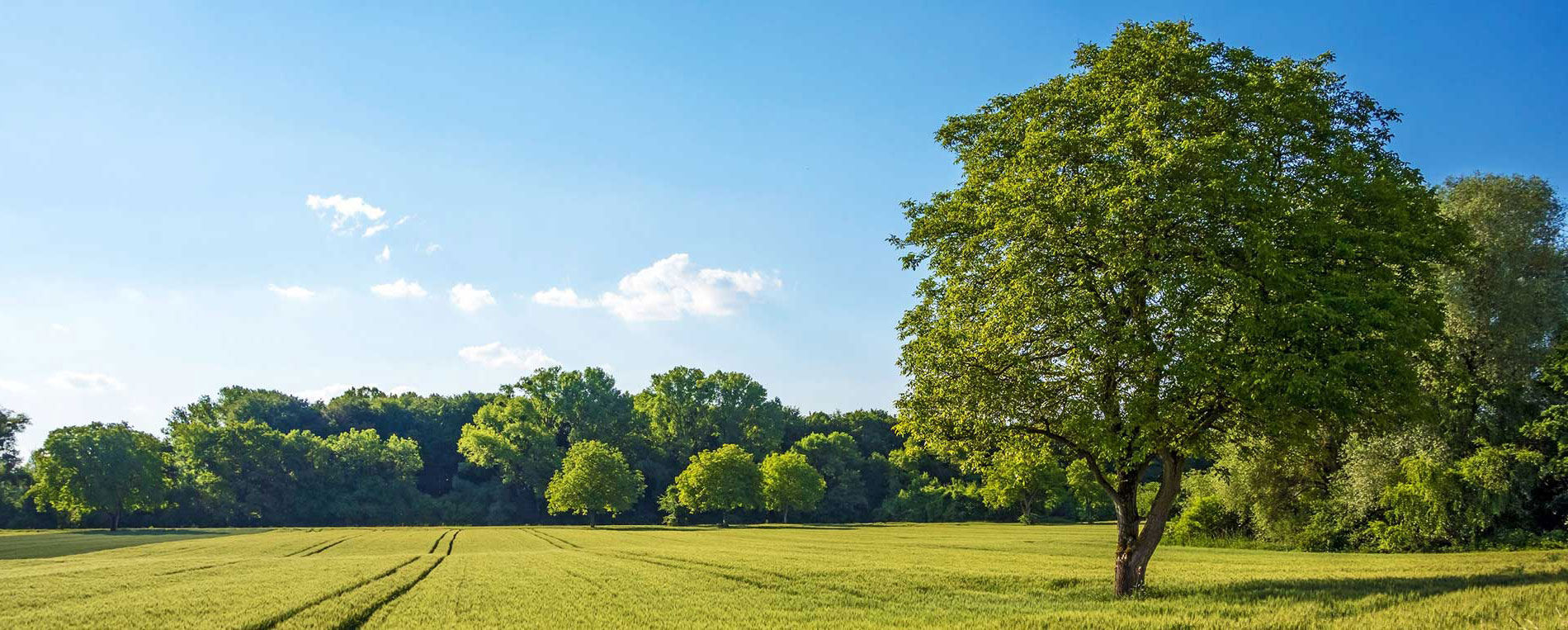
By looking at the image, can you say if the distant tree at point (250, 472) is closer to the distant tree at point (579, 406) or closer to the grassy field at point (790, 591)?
the distant tree at point (579, 406)

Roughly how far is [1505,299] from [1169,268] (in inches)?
1078

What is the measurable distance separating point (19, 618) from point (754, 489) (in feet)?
298

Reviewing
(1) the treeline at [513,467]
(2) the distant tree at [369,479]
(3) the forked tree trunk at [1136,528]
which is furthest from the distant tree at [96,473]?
(3) the forked tree trunk at [1136,528]

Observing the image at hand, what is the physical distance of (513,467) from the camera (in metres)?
124

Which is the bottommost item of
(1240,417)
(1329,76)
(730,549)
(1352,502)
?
(730,549)

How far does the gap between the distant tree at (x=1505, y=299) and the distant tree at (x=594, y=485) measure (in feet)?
286

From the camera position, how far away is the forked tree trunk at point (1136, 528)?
66.3 ft

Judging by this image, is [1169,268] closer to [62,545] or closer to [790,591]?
[790,591]

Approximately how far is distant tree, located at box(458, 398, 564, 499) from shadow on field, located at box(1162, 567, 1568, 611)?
113 meters

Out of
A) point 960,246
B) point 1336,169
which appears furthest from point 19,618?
point 1336,169

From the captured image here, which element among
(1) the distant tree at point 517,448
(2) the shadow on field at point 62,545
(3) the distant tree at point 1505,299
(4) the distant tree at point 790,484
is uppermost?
(3) the distant tree at point 1505,299

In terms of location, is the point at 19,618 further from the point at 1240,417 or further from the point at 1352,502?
the point at 1352,502

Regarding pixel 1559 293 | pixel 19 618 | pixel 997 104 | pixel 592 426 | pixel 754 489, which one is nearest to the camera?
pixel 19 618

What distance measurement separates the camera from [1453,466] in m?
35.6
